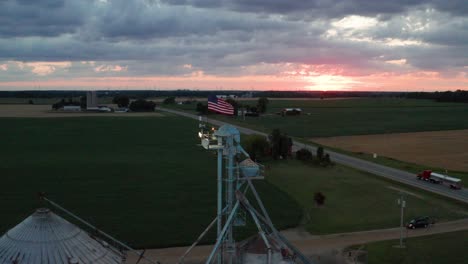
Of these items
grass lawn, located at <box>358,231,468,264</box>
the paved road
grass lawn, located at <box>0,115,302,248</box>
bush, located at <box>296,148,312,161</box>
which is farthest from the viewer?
bush, located at <box>296,148,312,161</box>

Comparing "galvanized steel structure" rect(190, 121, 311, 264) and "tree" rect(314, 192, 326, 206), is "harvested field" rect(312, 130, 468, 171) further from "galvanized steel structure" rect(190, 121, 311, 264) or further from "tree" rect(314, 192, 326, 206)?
"galvanized steel structure" rect(190, 121, 311, 264)

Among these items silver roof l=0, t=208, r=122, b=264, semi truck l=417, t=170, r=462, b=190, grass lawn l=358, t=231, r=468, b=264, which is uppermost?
silver roof l=0, t=208, r=122, b=264

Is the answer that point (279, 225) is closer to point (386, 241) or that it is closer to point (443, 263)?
point (386, 241)

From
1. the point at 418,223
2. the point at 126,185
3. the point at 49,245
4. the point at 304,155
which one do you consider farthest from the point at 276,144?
the point at 49,245

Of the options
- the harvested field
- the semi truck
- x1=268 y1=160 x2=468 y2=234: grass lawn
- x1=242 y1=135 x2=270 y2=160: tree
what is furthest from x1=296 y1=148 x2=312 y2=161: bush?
the harvested field

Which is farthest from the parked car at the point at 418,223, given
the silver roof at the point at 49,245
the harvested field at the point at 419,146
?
the harvested field at the point at 419,146

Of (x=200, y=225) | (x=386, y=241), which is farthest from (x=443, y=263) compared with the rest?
(x=200, y=225)

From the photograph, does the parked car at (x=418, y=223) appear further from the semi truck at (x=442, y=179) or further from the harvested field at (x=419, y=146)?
the harvested field at (x=419, y=146)
